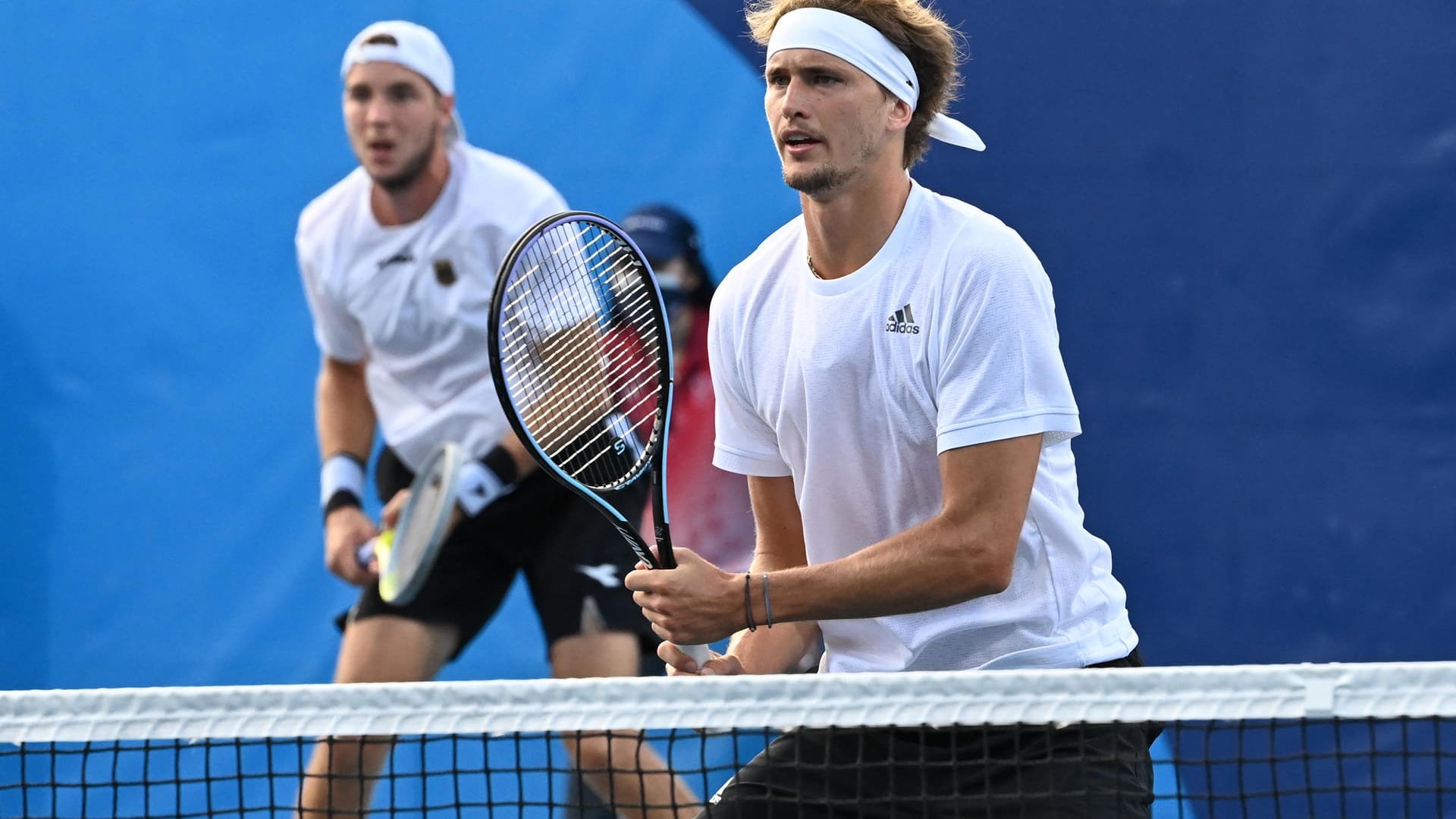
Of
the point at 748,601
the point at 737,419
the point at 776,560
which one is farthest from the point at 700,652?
the point at 748,601

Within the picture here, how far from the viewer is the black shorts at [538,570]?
404 cm

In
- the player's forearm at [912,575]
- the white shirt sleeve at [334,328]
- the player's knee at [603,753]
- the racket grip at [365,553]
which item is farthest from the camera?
the white shirt sleeve at [334,328]

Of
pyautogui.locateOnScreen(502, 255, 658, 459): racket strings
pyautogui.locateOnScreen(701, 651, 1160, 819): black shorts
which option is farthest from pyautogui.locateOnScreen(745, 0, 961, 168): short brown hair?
pyautogui.locateOnScreen(701, 651, 1160, 819): black shorts

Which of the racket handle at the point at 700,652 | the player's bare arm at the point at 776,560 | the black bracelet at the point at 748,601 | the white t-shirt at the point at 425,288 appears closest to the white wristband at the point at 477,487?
the white t-shirt at the point at 425,288

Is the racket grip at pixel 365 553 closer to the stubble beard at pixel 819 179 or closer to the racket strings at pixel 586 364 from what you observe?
the racket strings at pixel 586 364

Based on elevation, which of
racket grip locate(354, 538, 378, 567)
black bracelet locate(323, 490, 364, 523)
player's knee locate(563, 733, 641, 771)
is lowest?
player's knee locate(563, 733, 641, 771)

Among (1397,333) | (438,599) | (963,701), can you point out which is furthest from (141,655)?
(1397,333)

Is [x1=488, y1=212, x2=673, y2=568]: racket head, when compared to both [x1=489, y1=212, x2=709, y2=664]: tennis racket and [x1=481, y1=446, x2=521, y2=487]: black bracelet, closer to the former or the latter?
[x1=489, y1=212, x2=709, y2=664]: tennis racket

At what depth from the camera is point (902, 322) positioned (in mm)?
2408

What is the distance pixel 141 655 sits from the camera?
441 centimetres

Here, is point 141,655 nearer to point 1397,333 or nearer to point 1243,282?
point 1243,282

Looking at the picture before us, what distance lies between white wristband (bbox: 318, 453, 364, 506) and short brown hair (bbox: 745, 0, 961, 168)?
2037 millimetres

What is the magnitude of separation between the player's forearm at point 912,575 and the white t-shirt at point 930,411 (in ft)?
0.41

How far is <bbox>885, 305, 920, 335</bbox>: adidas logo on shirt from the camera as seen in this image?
2396 millimetres
